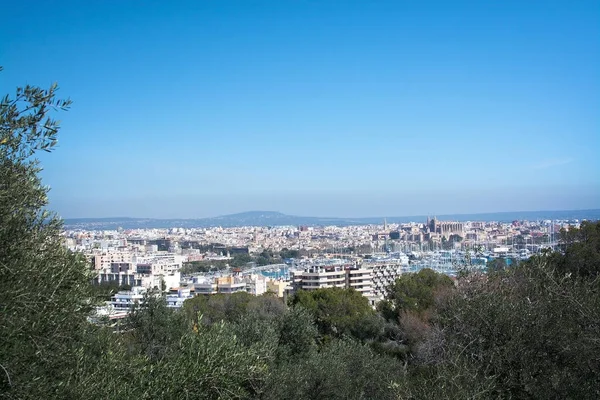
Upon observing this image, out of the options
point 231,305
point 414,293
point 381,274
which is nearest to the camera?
point 414,293

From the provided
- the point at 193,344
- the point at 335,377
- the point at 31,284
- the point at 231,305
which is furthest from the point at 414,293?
the point at 31,284

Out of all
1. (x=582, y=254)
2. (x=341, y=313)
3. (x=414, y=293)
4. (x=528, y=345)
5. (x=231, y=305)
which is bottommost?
(x=341, y=313)

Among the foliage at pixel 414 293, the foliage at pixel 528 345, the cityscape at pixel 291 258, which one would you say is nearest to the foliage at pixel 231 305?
the cityscape at pixel 291 258

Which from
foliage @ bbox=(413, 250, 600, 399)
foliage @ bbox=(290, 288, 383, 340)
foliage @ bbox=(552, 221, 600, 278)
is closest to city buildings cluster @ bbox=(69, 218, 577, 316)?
foliage @ bbox=(552, 221, 600, 278)

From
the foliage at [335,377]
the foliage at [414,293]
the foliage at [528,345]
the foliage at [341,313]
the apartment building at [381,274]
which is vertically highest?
the foliage at [528,345]

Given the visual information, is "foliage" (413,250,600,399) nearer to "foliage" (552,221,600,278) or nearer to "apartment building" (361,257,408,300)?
"foliage" (552,221,600,278)

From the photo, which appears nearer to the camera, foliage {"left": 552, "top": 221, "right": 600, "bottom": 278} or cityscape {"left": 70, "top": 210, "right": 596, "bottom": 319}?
foliage {"left": 552, "top": 221, "right": 600, "bottom": 278}

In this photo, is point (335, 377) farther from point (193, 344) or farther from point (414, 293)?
point (414, 293)

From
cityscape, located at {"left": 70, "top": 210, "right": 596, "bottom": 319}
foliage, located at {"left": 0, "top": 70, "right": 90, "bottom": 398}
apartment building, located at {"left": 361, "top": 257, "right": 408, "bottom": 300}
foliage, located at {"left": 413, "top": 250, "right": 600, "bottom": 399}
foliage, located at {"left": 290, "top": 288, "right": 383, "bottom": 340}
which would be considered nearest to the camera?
foliage, located at {"left": 0, "top": 70, "right": 90, "bottom": 398}

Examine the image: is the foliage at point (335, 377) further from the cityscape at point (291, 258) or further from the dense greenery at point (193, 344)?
the cityscape at point (291, 258)

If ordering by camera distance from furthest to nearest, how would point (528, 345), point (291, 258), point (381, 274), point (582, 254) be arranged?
point (291, 258) → point (381, 274) → point (582, 254) → point (528, 345)

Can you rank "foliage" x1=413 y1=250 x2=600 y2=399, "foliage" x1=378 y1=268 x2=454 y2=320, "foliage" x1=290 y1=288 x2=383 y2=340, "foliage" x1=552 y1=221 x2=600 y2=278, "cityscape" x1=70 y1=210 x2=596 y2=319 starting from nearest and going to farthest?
"foliage" x1=413 y1=250 x2=600 y2=399, "foliage" x1=552 y1=221 x2=600 y2=278, "foliage" x1=290 y1=288 x2=383 y2=340, "foliage" x1=378 y1=268 x2=454 y2=320, "cityscape" x1=70 y1=210 x2=596 y2=319
